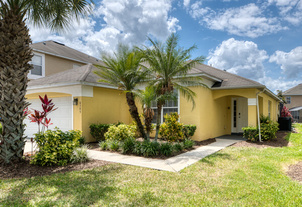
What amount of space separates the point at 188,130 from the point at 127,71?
4.60 metres

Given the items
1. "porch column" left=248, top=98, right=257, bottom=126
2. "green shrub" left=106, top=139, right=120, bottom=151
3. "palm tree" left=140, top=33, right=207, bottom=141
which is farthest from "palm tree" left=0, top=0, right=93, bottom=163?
"porch column" left=248, top=98, right=257, bottom=126

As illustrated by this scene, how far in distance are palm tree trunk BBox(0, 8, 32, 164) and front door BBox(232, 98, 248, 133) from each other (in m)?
13.6

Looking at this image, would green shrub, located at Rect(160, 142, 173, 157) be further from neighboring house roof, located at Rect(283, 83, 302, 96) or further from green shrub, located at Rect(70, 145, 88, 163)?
neighboring house roof, located at Rect(283, 83, 302, 96)

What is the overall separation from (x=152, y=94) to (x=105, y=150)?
339 centimetres

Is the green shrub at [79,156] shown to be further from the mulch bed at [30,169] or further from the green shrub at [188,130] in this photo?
the green shrub at [188,130]

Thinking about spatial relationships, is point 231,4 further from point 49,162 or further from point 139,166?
point 49,162

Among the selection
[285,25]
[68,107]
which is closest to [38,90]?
[68,107]

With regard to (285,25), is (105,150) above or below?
below

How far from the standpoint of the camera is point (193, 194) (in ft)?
13.9

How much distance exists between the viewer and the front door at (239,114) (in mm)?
14809

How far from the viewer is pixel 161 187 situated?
4.60m

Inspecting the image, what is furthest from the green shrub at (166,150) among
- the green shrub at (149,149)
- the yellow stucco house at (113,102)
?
the yellow stucco house at (113,102)

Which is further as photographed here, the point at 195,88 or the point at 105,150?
the point at 195,88

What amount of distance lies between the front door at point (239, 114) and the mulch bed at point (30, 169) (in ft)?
38.1
